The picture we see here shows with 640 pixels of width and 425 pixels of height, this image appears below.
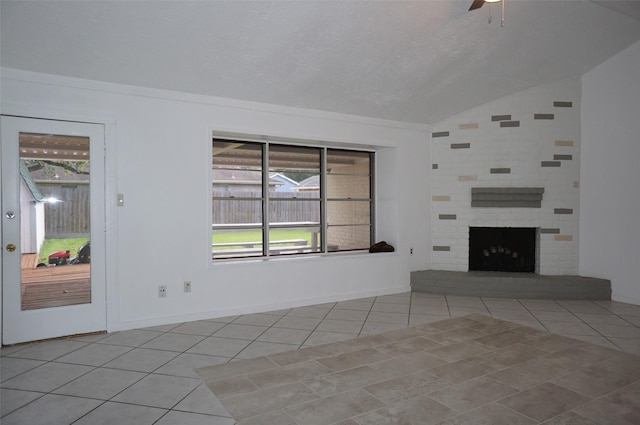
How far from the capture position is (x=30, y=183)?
3.67 metres

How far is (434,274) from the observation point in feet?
19.0

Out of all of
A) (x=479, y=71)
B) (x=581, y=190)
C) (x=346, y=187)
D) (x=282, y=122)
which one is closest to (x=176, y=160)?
(x=282, y=122)

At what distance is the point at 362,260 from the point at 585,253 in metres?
3.12

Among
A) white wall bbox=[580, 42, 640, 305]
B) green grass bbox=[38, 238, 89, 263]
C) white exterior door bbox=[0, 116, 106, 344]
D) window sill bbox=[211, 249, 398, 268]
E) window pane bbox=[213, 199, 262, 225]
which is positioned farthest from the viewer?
white wall bbox=[580, 42, 640, 305]

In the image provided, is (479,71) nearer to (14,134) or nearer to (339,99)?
(339,99)

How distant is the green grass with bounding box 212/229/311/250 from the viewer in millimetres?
4938

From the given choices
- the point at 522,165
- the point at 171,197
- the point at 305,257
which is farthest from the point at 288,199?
the point at 522,165

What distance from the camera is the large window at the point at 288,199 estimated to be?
16.3ft

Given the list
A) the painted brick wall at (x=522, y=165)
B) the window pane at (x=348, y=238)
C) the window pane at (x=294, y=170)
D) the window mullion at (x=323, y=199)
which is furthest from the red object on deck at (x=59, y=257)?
the painted brick wall at (x=522, y=165)

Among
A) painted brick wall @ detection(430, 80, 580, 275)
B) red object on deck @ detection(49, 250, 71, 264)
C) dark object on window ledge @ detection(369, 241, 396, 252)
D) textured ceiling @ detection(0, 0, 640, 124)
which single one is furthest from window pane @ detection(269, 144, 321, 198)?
red object on deck @ detection(49, 250, 71, 264)

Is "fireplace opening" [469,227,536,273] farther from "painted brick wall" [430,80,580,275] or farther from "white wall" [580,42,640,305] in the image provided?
"white wall" [580,42,640,305]

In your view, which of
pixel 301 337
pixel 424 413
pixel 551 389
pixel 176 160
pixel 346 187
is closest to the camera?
pixel 424 413

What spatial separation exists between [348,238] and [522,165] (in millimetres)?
2682

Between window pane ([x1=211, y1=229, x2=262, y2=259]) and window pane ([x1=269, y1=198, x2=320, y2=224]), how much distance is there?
1.05 ft
